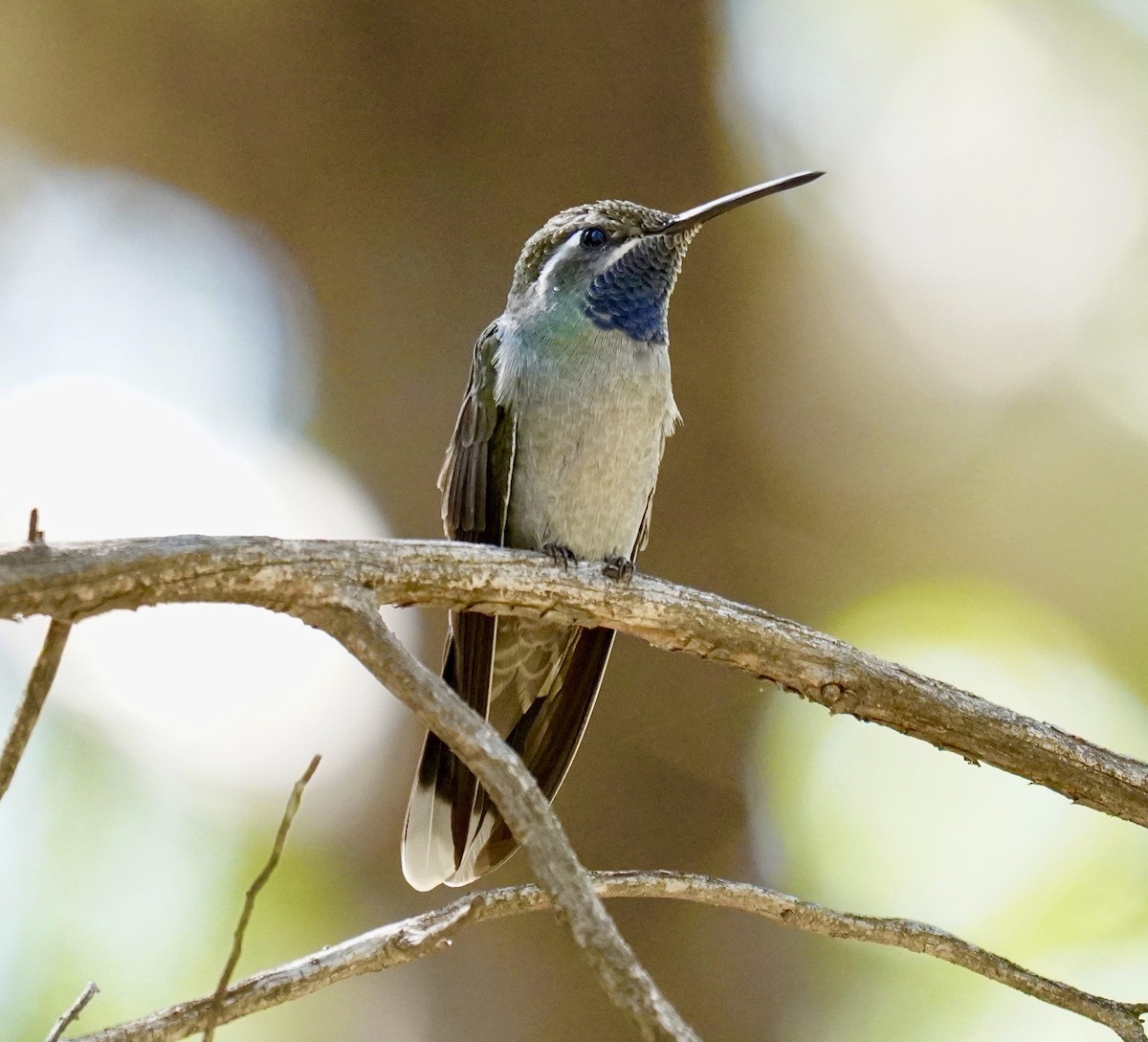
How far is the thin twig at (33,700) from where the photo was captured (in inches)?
65.6

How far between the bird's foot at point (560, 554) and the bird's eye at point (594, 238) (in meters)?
1.06

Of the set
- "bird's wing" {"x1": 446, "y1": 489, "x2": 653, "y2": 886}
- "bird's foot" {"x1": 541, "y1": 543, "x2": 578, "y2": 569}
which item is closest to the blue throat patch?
"bird's wing" {"x1": 446, "y1": 489, "x2": 653, "y2": 886}

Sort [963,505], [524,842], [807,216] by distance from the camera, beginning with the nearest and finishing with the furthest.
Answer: [524,842]
[807,216]
[963,505]

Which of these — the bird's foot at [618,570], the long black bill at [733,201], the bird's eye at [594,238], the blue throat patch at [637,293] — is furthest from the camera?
the bird's eye at [594,238]

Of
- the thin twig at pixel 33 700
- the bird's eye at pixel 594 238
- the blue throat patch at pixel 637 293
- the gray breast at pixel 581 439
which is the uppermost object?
the bird's eye at pixel 594 238

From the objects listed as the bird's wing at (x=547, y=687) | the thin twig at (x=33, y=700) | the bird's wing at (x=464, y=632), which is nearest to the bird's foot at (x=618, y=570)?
the bird's wing at (x=464, y=632)

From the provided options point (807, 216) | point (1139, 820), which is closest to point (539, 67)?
point (807, 216)

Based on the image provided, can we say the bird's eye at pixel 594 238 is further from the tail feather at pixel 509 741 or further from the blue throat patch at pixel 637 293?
the tail feather at pixel 509 741

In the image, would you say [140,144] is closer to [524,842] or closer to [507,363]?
[507,363]

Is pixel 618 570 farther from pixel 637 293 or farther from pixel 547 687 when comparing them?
pixel 637 293

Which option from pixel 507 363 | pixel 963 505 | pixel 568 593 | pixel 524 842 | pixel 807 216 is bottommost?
pixel 524 842

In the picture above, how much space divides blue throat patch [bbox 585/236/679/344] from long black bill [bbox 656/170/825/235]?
80 mm

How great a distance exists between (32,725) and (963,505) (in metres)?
4.08

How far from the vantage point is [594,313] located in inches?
140
